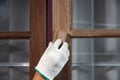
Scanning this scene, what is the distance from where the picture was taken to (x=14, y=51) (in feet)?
4.10

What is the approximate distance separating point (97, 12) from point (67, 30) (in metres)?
0.24

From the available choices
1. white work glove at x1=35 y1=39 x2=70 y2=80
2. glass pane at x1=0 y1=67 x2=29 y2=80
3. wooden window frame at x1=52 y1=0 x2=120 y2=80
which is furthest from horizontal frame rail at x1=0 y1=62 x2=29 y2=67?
white work glove at x1=35 y1=39 x2=70 y2=80

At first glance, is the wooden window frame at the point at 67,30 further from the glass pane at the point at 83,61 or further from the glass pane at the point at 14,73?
the glass pane at the point at 14,73

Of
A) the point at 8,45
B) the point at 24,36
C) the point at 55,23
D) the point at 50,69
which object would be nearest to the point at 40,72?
the point at 50,69

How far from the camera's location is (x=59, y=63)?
84 centimetres

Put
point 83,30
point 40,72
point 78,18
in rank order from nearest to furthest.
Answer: point 40,72 → point 83,30 → point 78,18

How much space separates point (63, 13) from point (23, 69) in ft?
1.33

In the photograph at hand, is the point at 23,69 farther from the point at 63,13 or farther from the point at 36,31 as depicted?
the point at 63,13

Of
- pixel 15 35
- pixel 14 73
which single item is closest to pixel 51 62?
pixel 15 35

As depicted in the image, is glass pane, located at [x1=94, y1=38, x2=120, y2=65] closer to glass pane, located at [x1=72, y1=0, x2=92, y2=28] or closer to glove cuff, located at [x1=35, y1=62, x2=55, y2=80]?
glass pane, located at [x1=72, y1=0, x2=92, y2=28]

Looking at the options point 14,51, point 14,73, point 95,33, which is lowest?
point 14,73

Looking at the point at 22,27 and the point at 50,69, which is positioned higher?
the point at 22,27

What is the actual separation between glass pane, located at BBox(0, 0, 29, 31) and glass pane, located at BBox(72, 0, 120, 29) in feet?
0.84

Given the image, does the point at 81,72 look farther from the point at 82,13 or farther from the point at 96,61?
the point at 82,13
